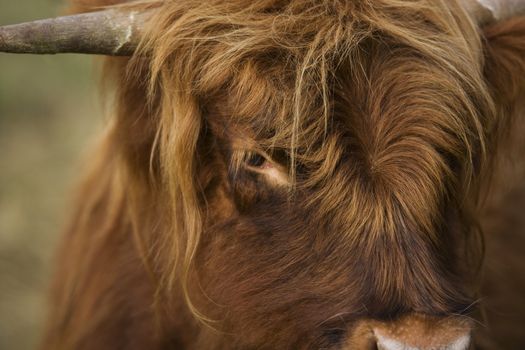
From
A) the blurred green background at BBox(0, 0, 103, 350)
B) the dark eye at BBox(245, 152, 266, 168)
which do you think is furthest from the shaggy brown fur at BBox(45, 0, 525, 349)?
the blurred green background at BBox(0, 0, 103, 350)

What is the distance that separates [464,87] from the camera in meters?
3.04

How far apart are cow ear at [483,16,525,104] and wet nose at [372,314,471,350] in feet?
3.53

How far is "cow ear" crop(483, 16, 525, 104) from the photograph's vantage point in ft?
10.7

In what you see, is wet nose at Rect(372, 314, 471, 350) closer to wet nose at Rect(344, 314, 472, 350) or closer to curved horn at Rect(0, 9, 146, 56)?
wet nose at Rect(344, 314, 472, 350)

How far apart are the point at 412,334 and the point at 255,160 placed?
805 millimetres

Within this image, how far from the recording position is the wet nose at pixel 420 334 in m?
2.63

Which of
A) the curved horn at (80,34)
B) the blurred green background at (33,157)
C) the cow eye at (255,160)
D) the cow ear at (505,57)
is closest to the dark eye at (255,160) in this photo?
the cow eye at (255,160)

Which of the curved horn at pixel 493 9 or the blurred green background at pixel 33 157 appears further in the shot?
the blurred green background at pixel 33 157

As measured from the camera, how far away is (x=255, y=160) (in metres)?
2.97

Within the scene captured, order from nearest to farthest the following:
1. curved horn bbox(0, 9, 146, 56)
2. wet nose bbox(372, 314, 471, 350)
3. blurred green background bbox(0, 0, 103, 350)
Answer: wet nose bbox(372, 314, 471, 350) < curved horn bbox(0, 9, 146, 56) < blurred green background bbox(0, 0, 103, 350)

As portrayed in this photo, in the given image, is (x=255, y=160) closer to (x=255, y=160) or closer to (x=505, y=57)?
(x=255, y=160)

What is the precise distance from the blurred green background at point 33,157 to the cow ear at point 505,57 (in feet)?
10.8

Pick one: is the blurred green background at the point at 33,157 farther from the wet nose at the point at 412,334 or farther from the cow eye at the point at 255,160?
the wet nose at the point at 412,334

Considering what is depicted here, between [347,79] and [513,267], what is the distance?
208 cm
